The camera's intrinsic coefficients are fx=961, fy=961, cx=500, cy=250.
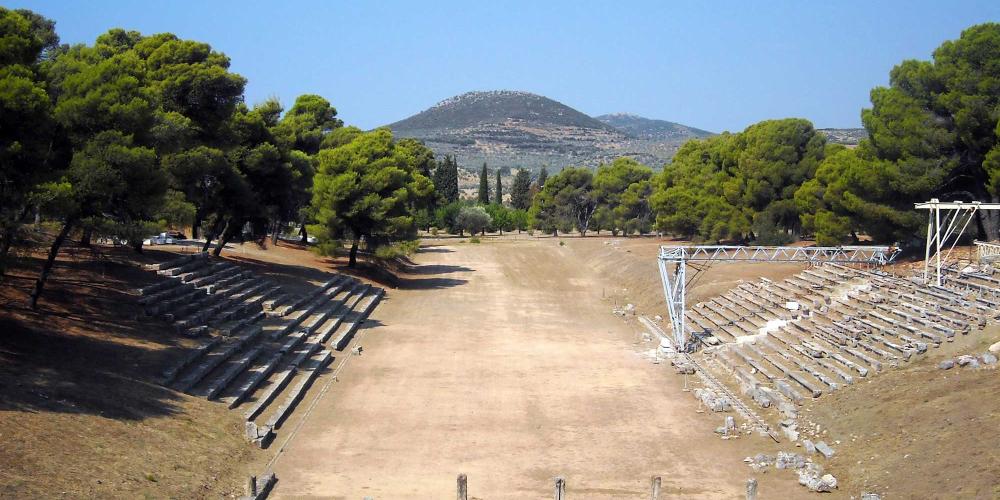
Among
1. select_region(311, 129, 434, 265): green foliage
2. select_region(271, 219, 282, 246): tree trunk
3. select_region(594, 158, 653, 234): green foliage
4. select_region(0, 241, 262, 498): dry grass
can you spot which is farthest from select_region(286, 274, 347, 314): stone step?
select_region(594, 158, 653, 234): green foliage

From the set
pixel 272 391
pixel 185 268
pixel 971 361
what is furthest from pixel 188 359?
pixel 971 361

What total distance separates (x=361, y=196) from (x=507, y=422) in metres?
29.1

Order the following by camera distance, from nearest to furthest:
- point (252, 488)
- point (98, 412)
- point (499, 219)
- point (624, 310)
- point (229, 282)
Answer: point (252, 488)
point (98, 412)
point (229, 282)
point (624, 310)
point (499, 219)

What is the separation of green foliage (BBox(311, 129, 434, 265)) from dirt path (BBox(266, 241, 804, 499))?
10211 mm

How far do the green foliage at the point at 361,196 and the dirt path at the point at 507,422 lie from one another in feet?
33.5

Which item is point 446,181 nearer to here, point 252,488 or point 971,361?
point 971,361

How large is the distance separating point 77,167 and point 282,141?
21355 mm

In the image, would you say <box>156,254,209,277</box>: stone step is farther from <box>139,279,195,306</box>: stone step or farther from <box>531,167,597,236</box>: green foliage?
<box>531,167,597,236</box>: green foliage

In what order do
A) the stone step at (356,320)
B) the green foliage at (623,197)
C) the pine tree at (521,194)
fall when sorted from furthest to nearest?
the pine tree at (521,194)
the green foliage at (623,197)
the stone step at (356,320)

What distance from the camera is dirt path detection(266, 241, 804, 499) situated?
1911 cm

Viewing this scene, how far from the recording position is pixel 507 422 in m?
24.1

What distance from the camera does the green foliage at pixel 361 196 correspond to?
5072 centimetres

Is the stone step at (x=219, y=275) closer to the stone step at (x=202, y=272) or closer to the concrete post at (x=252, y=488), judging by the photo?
the stone step at (x=202, y=272)

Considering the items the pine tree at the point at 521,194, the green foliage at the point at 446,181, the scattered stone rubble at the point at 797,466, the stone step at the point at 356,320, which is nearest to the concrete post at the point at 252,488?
the scattered stone rubble at the point at 797,466
